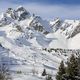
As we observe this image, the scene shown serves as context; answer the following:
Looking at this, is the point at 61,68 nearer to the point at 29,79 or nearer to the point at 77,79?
the point at 77,79

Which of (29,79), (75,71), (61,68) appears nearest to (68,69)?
(75,71)

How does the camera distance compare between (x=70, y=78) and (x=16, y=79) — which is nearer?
(x=70, y=78)

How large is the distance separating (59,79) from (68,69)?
421 cm

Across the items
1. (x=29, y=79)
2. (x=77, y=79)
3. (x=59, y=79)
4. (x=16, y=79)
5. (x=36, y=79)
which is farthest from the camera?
(x=36, y=79)

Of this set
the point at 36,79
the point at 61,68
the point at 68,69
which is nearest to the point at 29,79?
the point at 36,79

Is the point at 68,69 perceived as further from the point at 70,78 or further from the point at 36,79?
the point at 36,79

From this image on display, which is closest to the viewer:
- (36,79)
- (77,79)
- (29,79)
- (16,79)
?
(77,79)

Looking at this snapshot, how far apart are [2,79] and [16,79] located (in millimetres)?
40594

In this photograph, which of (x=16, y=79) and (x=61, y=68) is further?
(x=16, y=79)

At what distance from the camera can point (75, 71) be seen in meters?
51.2

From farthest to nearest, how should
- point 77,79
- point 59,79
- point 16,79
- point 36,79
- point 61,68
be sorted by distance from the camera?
point 36,79, point 16,79, point 61,68, point 59,79, point 77,79

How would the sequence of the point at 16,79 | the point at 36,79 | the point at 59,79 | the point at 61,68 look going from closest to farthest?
the point at 59,79 < the point at 61,68 < the point at 16,79 < the point at 36,79

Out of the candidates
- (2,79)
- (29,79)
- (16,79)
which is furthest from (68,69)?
(29,79)

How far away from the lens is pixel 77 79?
1992 inches
